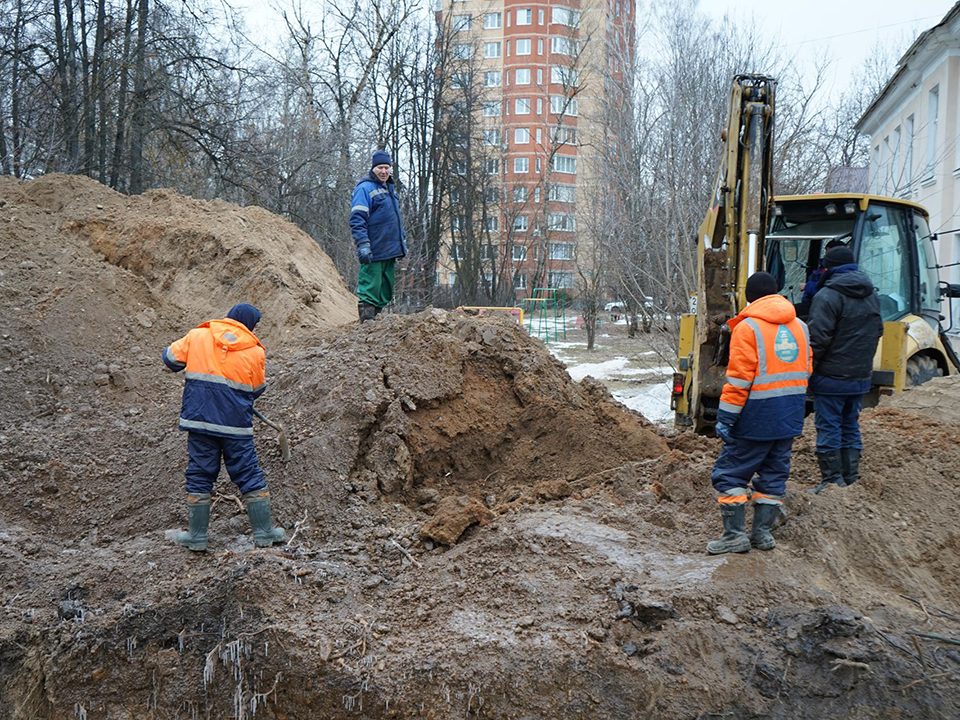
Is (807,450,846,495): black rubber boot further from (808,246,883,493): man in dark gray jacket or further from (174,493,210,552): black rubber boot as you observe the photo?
(174,493,210,552): black rubber boot

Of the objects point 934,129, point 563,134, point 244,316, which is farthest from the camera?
point 563,134

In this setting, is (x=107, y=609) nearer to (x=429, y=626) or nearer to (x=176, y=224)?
(x=429, y=626)

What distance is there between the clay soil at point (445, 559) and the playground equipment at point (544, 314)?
1828 cm

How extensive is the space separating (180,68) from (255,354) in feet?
36.7

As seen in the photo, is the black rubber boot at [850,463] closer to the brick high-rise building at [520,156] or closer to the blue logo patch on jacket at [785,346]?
the blue logo patch on jacket at [785,346]

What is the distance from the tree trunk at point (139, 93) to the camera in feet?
44.6

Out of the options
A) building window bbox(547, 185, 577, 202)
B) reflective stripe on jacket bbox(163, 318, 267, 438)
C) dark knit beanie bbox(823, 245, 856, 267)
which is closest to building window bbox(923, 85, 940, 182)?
building window bbox(547, 185, 577, 202)

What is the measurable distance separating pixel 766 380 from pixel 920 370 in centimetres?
342

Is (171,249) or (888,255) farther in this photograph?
(171,249)

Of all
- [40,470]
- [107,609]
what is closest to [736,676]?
[107,609]

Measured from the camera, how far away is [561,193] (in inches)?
1441

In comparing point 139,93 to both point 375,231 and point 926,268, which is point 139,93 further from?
point 926,268

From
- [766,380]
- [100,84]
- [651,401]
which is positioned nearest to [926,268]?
[766,380]

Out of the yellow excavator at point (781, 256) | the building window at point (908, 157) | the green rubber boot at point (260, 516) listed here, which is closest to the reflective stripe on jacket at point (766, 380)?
the yellow excavator at point (781, 256)
